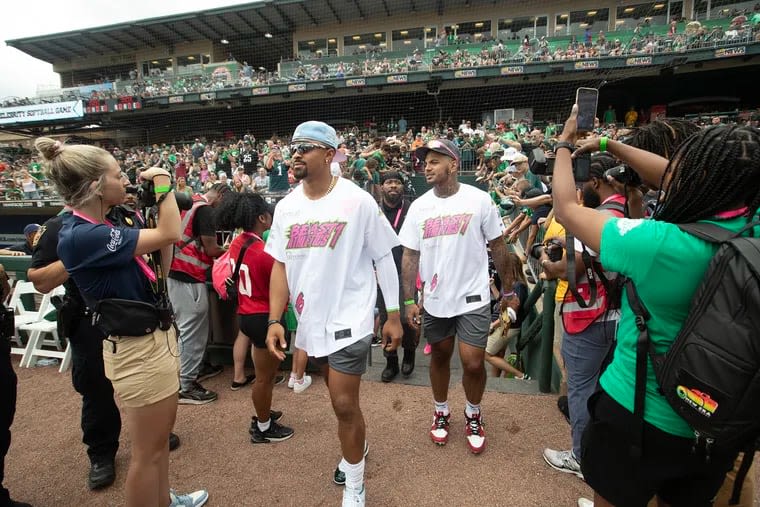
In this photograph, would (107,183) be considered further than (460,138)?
No

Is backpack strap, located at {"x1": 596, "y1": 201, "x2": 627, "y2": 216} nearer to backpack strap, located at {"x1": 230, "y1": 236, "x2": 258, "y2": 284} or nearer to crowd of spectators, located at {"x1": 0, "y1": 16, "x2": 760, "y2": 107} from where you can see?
backpack strap, located at {"x1": 230, "y1": 236, "x2": 258, "y2": 284}

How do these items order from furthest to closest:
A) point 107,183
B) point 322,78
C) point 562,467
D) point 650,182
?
point 322,78 → point 562,467 → point 107,183 → point 650,182

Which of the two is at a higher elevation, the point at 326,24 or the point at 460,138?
the point at 326,24

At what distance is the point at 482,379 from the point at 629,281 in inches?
63.4

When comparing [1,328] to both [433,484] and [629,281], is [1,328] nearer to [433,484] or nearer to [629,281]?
[433,484]

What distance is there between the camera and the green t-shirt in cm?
117

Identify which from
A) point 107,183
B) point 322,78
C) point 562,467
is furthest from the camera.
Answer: point 322,78

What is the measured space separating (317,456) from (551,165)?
7.47 feet

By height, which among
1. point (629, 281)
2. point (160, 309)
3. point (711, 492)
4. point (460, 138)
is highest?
point (460, 138)

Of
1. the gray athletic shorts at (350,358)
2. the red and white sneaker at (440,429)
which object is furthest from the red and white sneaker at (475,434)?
the gray athletic shorts at (350,358)

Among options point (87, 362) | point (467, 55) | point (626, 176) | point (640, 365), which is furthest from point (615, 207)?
point (467, 55)

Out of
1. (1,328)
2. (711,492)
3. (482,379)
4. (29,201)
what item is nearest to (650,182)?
(711,492)

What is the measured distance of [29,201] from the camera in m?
15.2

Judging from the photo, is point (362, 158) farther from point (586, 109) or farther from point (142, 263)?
point (586, 109)
